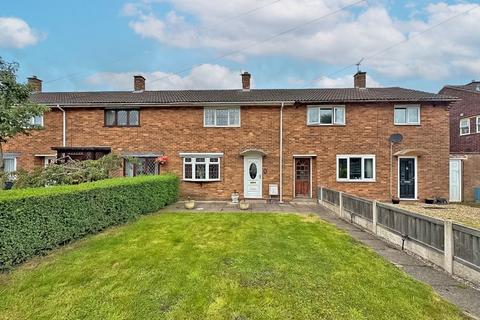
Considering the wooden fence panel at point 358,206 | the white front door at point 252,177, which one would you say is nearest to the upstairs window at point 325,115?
the white front door at point 252,177

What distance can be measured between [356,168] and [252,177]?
Result: 18.9 ft

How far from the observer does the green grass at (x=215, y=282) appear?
3.93 metres

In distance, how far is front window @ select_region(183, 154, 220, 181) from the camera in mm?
15719

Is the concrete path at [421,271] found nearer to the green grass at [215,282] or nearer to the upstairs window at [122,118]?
the green grass at [215,282]

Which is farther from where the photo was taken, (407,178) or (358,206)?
(407,178)

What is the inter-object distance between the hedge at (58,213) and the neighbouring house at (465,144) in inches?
681

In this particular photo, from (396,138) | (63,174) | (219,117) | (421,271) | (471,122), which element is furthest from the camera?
(471,122)

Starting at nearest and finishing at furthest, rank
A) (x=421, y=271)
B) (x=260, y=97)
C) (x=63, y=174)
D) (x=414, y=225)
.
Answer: (x=421, y=271) → (x=414, y=225) → (x=63, y=174) → (x=260, y=97)

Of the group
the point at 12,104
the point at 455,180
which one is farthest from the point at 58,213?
the point at 455,180

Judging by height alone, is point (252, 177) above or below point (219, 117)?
below

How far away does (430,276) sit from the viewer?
5.16m

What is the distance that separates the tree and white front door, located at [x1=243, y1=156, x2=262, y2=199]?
32.3 feet

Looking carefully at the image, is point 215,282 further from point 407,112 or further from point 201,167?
point 407,112

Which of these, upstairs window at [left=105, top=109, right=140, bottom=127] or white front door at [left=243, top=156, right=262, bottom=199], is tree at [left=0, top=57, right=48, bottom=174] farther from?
white front door at [left=243, top=156, right=262, bottom=199]
